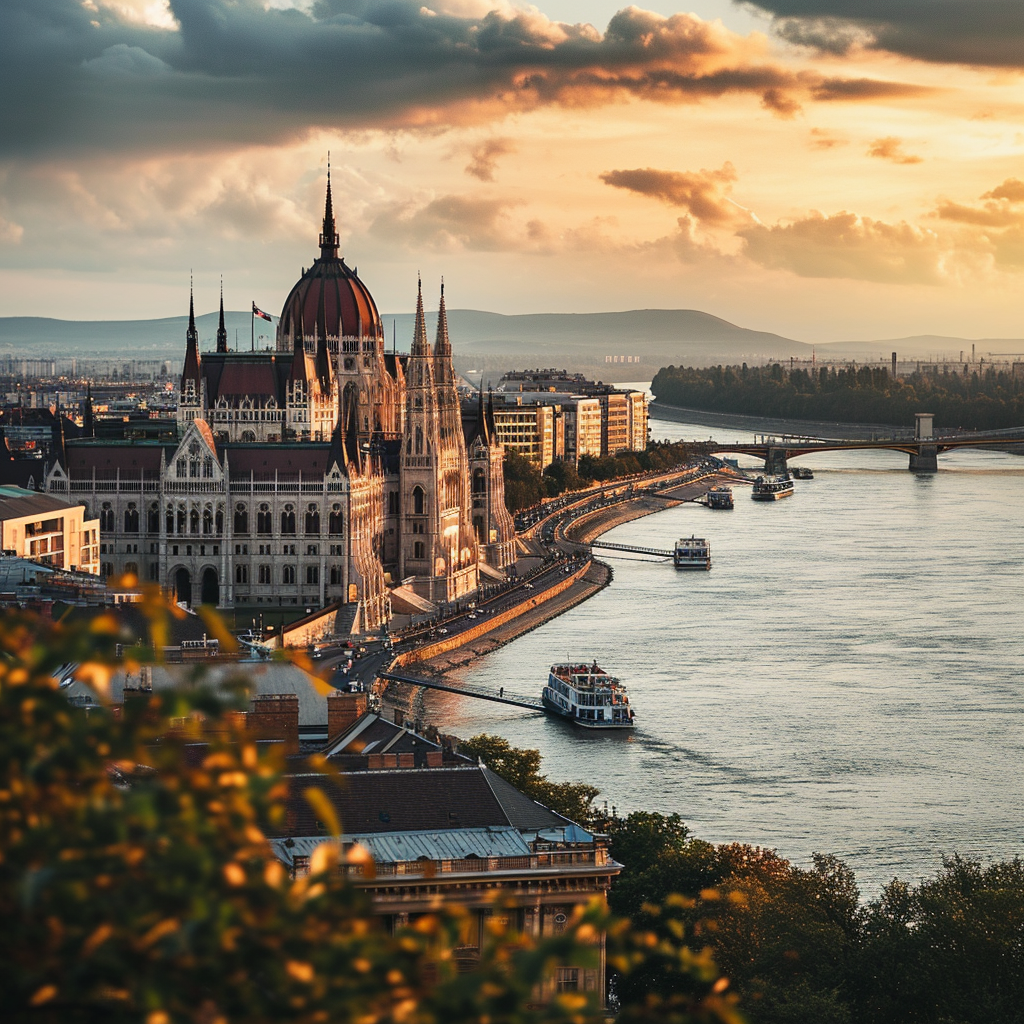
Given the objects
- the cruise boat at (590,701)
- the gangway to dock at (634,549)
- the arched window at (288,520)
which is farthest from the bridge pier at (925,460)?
the cruise boat at (590,701)

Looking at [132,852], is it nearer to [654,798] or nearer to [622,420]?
[654,798]

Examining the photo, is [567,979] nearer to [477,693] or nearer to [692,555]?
[477,693]

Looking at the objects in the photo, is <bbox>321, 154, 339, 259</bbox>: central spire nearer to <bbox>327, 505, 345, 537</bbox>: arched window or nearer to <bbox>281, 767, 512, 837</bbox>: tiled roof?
<bbox>327, 505, 345, 537</bbox>: arched window

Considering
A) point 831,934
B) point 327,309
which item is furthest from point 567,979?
point 327,309

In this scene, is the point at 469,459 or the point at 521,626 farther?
the point at 469,459

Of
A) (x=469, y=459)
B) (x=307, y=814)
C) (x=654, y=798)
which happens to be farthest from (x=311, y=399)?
(x=307, y=814)

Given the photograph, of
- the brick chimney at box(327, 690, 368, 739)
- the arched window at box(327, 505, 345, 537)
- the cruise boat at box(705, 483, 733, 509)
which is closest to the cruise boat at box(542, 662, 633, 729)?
the arched window at box(327, 505, 345, 537)
